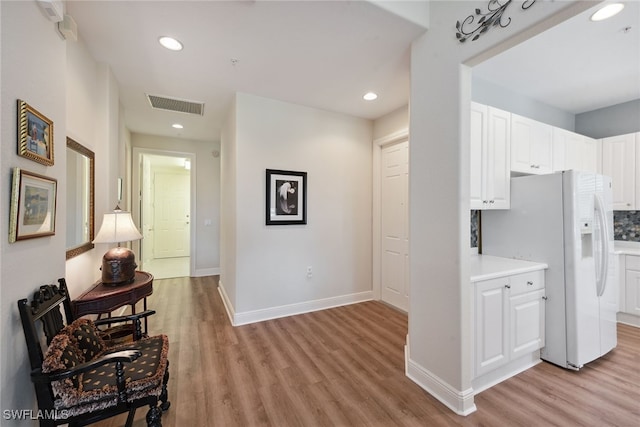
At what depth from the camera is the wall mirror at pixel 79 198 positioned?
6.35 ft

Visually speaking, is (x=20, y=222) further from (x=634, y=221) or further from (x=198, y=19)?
(x=634, y=221)

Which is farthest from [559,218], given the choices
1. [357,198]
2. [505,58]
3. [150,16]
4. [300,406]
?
[150,16]

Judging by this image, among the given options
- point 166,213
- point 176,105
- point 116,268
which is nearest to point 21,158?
point 116,268

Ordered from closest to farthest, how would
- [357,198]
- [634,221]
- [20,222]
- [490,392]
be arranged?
[20,222] < [490,392] < [634,221] < [357,198]

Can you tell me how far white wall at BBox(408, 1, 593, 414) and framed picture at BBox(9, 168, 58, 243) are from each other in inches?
87.6

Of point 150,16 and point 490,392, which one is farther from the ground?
point 150,16

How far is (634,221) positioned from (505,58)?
288 cm

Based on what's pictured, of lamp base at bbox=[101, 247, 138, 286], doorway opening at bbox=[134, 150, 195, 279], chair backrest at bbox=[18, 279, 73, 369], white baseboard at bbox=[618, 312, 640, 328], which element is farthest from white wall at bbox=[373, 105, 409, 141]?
doorway opening at bbox=[134, 150, 195, 279]

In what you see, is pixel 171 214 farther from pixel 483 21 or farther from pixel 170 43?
pixel 483 21

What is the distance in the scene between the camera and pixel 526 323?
215cm

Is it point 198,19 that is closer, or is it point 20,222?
point 20,222

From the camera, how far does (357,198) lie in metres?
3.79

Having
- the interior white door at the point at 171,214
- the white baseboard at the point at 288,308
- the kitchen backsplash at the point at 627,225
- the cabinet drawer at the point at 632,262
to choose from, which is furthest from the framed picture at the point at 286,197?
the interior white door at the point at 171,214

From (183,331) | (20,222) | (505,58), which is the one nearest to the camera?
(20,222)
